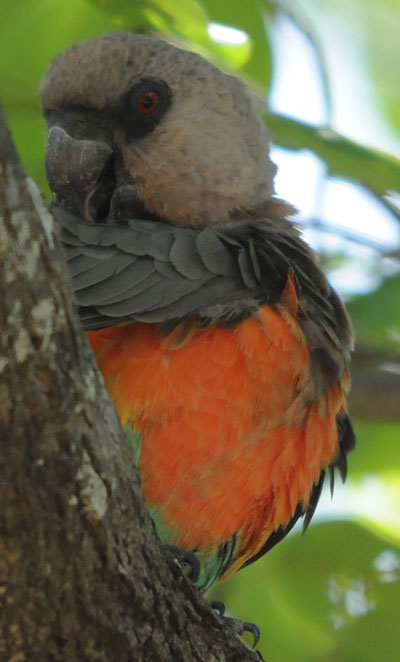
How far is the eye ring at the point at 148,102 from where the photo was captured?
3961mm

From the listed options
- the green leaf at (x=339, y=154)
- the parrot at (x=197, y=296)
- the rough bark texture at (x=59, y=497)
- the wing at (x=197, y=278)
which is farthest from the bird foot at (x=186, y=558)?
the green leaf at (x=339, y=154)

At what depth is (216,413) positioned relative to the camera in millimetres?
3135

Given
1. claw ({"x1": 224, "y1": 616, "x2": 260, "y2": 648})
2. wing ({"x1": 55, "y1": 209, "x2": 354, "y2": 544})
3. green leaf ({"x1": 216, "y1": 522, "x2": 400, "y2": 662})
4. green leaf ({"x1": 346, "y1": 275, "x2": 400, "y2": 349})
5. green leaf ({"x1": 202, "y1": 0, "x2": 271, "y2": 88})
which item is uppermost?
green leaf ({"x1": 202, "y1": 0, "x2": 271, "y2": 88})

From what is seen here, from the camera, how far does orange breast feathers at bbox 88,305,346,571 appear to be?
10.1ft

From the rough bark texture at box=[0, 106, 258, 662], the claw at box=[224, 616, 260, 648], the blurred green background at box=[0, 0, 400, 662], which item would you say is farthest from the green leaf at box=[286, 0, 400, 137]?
the rough bark texture at box=[0, 106, 258, 662]

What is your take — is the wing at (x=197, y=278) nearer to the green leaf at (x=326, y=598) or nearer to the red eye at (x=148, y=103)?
the red eye at (x=148, y=103)

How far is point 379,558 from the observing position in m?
5.17

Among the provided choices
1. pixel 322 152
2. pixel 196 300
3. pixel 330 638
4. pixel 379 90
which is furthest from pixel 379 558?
pixel 379 90

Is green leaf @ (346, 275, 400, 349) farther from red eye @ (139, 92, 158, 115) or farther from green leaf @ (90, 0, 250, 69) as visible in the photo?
red eye @ (139, 92, 158, 115)

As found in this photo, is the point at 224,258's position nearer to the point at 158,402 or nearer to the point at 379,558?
the point at 158,402

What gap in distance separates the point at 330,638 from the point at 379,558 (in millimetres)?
504

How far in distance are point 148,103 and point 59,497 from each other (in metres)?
2.20

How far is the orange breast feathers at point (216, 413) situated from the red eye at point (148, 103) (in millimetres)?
1111

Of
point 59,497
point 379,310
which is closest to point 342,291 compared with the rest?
point 379,310
